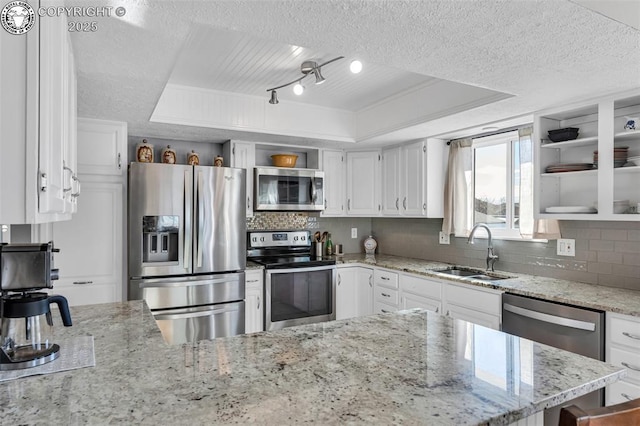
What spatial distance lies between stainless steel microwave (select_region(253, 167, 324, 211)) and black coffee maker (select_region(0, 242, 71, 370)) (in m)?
2.63

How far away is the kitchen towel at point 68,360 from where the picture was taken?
3.96 ft

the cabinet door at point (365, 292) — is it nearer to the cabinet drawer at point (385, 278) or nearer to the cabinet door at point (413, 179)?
the cabinet drawer at point (385, 278)

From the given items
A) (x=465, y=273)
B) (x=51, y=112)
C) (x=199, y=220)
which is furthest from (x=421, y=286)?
(x=51, y=112)

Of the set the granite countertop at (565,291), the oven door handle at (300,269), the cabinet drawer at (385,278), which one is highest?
the granite countertop at (565,291)

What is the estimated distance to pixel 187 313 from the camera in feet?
10.7

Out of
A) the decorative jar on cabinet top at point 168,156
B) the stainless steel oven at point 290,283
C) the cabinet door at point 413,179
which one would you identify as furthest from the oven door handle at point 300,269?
the decorative jar on cabinet top at point 168,156

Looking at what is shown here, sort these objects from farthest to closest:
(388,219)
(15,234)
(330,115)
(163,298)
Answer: (388,219)
(330,115)
(163,298)
(15,234)

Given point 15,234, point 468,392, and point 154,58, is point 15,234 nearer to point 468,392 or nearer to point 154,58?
point 154,58

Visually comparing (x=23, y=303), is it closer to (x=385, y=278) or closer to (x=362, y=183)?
(x=385, y=278)

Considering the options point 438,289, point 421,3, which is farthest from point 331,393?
point 438,289

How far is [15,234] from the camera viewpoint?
6.75ft

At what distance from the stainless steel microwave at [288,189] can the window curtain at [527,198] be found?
6.19ft

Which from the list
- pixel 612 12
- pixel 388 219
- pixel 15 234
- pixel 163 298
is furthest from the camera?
pixel 388 219

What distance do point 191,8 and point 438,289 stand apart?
2.66 metres
